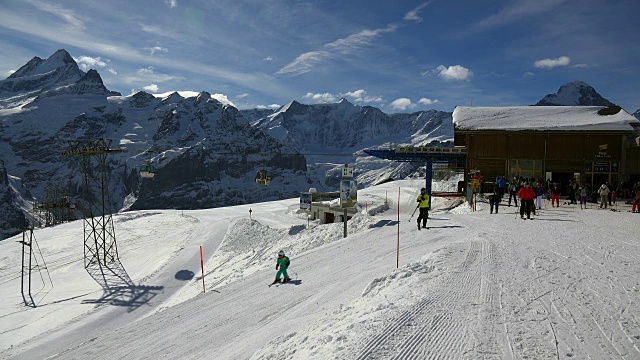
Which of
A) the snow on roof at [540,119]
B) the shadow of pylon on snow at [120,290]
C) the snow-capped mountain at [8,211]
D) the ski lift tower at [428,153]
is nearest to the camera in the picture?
the shadow of pylon on snow at [120,290]

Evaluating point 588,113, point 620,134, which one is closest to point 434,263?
point 620,134

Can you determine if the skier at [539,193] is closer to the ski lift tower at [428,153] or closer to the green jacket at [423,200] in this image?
the green jacket at [423,200]

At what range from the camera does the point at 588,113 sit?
1344 inches

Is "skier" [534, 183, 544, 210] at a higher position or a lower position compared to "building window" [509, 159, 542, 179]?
lower

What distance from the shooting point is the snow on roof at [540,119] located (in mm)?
30000

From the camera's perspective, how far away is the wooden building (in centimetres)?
2961

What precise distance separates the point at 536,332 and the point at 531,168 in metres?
28.7

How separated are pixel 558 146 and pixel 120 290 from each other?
33.5 metres

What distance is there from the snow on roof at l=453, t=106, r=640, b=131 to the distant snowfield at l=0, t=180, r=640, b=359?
10634mm

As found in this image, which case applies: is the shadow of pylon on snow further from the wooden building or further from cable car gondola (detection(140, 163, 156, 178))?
the wooden building

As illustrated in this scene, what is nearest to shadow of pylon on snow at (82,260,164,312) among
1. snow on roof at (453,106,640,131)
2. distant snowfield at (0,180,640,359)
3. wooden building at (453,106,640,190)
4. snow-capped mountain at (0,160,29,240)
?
distant snowfield at (0,180,640,359)

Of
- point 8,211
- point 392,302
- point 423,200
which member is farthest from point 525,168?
point 8,211

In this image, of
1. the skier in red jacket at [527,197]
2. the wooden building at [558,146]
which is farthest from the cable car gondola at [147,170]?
the skier in red jacket at [527,197]

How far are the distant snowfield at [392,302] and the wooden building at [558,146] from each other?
933cm
